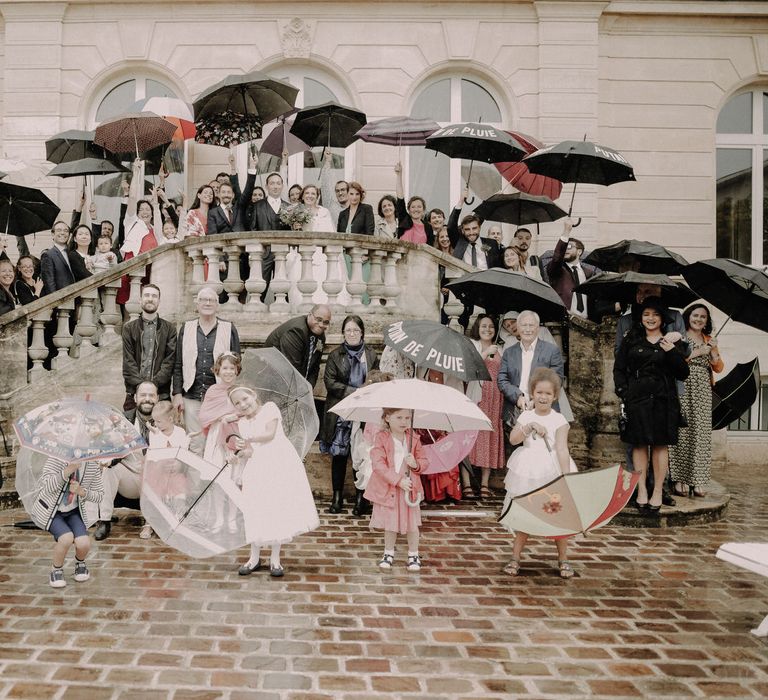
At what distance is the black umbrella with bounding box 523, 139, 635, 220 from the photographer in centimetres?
841

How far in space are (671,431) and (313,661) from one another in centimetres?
451

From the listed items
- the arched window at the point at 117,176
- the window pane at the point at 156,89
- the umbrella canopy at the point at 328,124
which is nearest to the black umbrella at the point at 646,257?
the umbrella canopy at the point at 328,124

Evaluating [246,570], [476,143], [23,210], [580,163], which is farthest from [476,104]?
[246,570]

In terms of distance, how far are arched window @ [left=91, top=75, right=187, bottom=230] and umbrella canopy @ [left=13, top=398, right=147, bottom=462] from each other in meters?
8.18

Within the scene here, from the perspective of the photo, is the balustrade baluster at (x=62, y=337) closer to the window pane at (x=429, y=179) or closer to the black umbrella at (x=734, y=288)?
the black umbrella at (x=734, y=288)

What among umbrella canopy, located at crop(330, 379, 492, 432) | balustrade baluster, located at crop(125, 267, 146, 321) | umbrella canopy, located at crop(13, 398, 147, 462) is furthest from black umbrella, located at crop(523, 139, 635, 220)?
umbrella canopy, located at crop(13, 398, 147, 462)

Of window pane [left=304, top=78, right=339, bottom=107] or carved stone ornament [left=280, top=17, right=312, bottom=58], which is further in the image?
window pane [left=304, top=78, right=339, bottom=107]

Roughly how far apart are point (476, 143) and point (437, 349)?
3.17m

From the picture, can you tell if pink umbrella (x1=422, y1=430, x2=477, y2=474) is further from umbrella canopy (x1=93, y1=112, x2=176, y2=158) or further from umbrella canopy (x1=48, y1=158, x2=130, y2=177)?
umbrella canopy (x1=48, y1=158, x2=130, y2=177)

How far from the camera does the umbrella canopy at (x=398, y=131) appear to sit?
10055mm

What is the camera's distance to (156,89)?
1373 cm

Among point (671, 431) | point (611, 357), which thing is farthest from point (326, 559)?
point (611, 357)

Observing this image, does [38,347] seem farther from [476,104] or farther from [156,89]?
[476,104]

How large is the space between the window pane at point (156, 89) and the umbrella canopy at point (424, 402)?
951 centimetres
